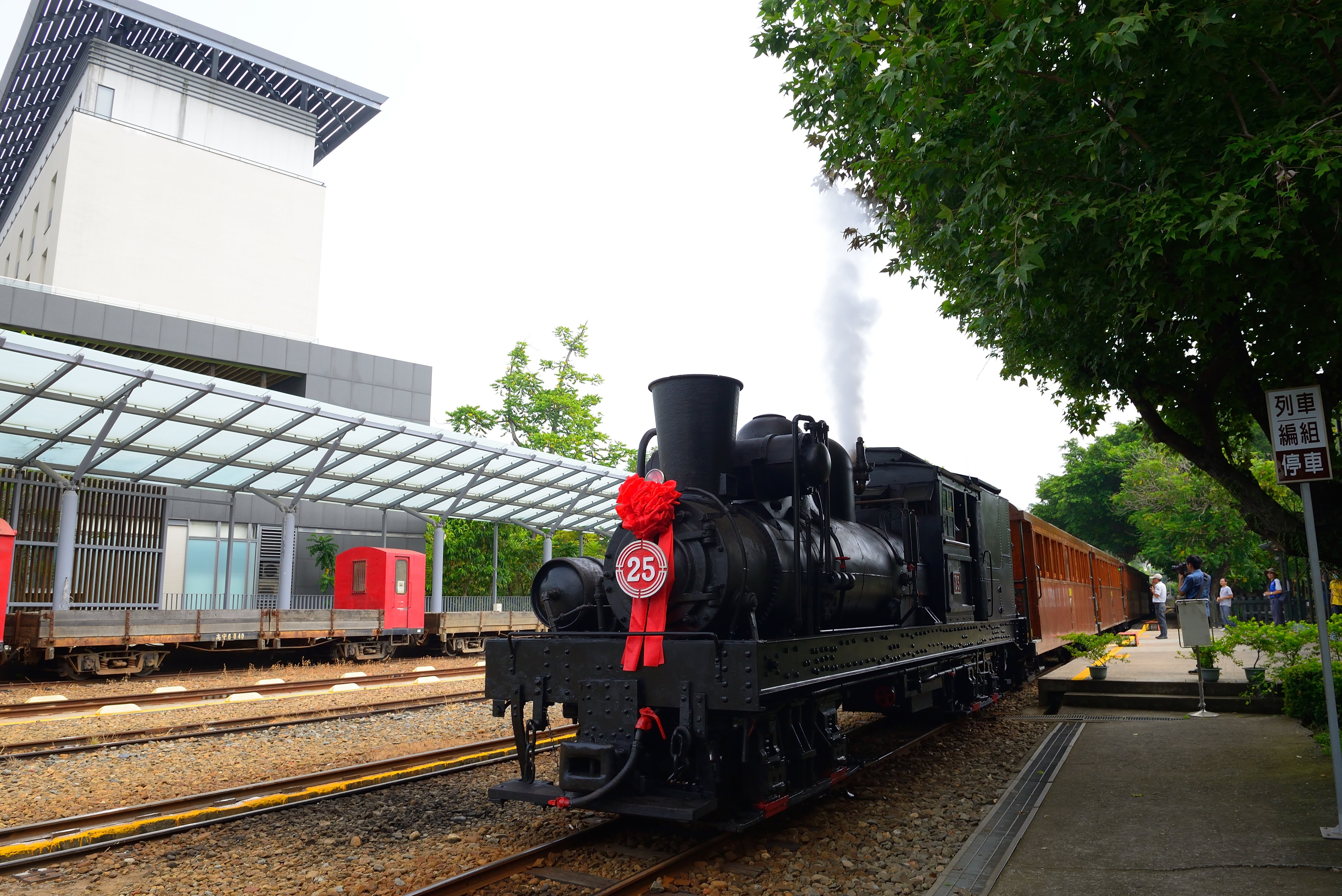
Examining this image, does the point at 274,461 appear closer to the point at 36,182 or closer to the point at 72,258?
the point at 72,258

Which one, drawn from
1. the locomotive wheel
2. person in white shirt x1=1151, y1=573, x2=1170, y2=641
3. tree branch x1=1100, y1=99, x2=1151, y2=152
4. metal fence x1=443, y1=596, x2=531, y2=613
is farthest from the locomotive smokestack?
metal fence x1=443, y1=596, x2=531, y2=613

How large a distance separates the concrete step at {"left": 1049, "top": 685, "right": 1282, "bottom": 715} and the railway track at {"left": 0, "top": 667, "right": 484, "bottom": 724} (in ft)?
35.0

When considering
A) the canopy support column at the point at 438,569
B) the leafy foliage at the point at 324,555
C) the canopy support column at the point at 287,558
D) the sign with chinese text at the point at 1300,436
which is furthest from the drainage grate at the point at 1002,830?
the leafy foliage at the point at 324,555

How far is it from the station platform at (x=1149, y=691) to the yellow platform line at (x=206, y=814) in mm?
7274

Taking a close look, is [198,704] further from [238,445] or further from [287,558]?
[287,558]

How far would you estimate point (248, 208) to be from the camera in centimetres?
3459

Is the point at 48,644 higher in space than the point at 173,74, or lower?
lower

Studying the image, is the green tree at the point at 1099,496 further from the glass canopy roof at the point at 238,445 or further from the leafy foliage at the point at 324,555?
the leafy foliage at the point at 324,555

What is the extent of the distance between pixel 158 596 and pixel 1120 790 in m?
24.9

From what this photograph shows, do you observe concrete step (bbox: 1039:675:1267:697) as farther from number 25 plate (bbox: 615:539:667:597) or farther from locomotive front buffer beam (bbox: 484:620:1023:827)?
number 25 plate (bbox: 615:539:667:597)

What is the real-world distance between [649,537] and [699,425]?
3.24ft

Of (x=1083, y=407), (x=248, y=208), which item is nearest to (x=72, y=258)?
(x=248, y=208)

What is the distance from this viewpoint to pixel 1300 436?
5648mm

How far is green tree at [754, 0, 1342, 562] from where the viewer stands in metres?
4.82
